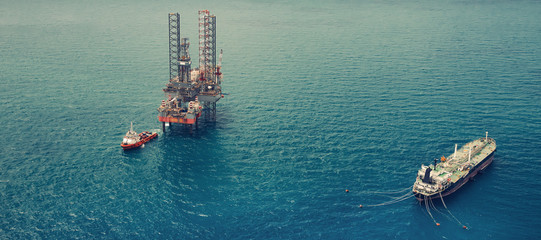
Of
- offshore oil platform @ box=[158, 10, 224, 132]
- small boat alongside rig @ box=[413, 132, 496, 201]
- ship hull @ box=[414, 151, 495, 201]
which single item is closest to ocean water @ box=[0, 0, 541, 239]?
ship hull @ box=[414, 151, 495, 201]

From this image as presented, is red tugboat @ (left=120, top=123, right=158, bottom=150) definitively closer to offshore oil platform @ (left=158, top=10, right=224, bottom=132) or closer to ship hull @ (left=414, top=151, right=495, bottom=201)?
offshore oil platform @ (left=158, top=10, right=224, bottom=132)

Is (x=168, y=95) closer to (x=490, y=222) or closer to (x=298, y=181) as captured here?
(x=298, y=181)

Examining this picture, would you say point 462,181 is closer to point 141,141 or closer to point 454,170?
point 454,170

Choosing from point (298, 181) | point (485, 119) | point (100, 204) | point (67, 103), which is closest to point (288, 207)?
point (298, 181)

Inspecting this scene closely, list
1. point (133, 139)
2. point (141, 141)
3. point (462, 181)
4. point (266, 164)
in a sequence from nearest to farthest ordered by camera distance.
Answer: point (462, 181) < point (266, 164) < point (133, 139) < point (141, 141)

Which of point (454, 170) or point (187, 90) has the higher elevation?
point (187, 90)

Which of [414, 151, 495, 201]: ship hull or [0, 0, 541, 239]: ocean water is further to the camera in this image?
[414, 151, 495, 201]: ship hull

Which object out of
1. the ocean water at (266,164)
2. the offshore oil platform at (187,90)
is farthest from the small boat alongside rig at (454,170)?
the offshore oil platform at (187,90)

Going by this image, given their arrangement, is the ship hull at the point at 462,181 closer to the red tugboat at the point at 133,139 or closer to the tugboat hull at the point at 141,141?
the tugboat hull at the point at 141,141

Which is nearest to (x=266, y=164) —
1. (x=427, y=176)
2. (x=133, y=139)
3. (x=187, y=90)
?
(x=133, y=139)
